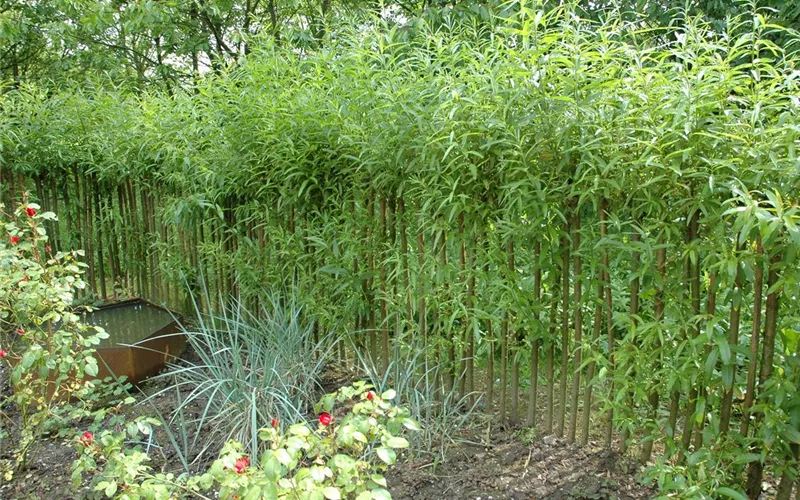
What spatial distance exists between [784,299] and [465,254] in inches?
47.6

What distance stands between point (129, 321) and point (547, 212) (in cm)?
281

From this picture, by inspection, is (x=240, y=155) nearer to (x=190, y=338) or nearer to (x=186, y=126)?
(x=186, y=126)

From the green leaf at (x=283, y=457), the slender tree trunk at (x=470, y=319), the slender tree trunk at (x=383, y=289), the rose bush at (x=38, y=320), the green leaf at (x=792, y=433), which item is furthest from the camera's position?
the slender tree trunk at (x=383, y=289)

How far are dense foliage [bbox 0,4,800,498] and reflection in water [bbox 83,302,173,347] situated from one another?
466mm

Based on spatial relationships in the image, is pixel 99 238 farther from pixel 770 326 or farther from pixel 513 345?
pixel 770 326

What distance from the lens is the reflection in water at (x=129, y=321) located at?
11.3 feet

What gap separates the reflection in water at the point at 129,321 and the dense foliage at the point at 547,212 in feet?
1.53

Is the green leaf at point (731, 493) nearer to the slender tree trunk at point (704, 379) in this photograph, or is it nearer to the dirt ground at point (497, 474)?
the slender tree trunk at point (704, 379)

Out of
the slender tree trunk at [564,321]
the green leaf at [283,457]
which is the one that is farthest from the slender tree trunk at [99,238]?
the green leaf at [283,457]

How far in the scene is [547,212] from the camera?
6.94 ft

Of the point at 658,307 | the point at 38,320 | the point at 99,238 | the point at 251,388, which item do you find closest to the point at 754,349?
the point at 658,307

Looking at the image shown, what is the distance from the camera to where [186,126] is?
361 centimetres

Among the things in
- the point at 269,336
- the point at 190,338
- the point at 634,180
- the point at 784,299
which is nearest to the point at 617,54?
the point at 634,180

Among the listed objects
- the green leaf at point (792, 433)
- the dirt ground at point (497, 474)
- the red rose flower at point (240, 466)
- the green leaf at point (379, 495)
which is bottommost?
the dirt ground at point (497, 474)
